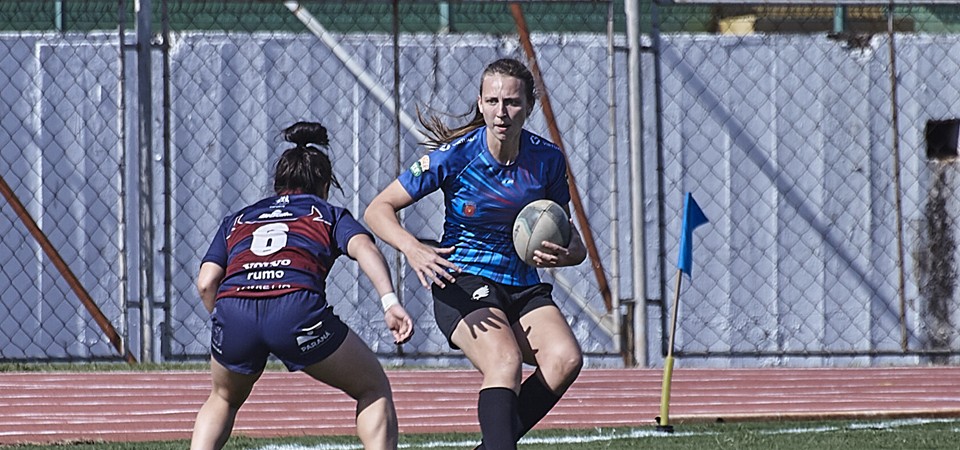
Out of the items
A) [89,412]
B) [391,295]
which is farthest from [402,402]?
[391,295]

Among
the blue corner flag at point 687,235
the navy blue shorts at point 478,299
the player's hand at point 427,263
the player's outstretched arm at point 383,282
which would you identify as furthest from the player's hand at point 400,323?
the blue corner flag at point 687,235

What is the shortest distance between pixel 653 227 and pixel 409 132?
1.68 metres

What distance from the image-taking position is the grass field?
642 centimetres

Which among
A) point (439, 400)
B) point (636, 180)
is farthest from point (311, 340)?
point (636, 180)

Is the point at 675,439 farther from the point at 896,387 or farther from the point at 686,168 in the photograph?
the point at 686,168

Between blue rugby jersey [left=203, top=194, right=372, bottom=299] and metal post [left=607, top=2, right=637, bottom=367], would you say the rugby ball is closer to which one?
blue rugby jersey [left=203, top=194, right=372, bottom=299]

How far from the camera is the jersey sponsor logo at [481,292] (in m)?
5.37

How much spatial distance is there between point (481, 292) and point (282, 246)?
2.58 ft

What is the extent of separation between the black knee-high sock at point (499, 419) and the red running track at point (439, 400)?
194cm

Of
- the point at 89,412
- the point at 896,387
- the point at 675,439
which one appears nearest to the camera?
the point at 675,439

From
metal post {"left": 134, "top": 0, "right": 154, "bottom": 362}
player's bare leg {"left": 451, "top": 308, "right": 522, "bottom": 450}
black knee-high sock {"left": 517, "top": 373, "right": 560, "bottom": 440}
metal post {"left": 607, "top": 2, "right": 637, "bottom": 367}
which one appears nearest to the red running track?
metal post {"left": 607, "top": 2, "right": 637, "bottom": 367}

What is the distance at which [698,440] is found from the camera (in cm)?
662

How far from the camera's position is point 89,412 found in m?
7.64

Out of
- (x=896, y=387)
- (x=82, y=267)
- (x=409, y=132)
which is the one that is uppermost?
(x=409, y=132)
